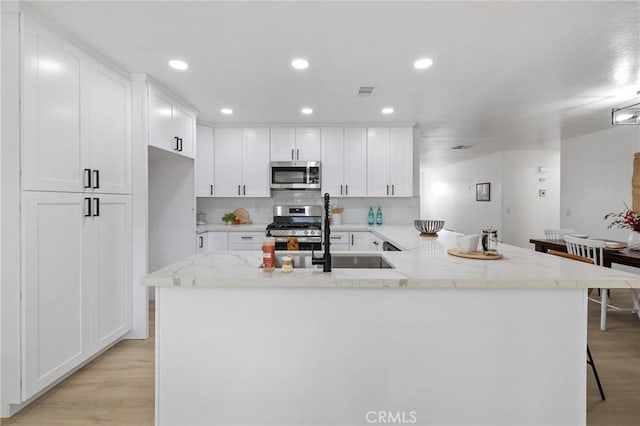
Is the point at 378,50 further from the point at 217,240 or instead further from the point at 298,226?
the point at 217,240

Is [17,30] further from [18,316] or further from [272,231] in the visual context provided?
[272,231]

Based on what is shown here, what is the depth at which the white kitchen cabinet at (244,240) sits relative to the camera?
13.9 ft

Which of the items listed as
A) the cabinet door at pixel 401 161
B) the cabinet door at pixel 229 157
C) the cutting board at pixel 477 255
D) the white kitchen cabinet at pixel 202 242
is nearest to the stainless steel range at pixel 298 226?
the cabinet door at pixel 229 157

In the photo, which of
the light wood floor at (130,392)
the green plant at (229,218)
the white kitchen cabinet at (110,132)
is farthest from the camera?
the green plant at (229,218)

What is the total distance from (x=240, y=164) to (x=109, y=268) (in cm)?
236

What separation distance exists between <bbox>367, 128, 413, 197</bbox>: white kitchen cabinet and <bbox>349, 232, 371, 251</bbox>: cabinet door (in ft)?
2.14

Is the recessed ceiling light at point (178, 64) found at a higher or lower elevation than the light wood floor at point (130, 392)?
higher

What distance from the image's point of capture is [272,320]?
150 cm

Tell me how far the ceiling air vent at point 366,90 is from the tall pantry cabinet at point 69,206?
2.08 meters

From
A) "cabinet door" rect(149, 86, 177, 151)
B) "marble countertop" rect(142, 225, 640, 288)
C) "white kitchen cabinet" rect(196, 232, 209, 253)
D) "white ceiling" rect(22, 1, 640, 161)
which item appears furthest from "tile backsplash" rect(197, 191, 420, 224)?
"marble countertop" rect(142, 225, 640, 288)

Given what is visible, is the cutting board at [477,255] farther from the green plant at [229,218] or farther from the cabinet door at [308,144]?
the green plant at [229,218]

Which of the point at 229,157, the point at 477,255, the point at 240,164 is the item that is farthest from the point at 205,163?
the point at 477,255

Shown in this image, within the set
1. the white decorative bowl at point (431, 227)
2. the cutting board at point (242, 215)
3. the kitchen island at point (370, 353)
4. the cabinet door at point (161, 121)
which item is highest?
the cabinet door at point (161, 121)

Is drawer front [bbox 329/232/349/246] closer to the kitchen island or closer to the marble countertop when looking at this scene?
the marble countertop
